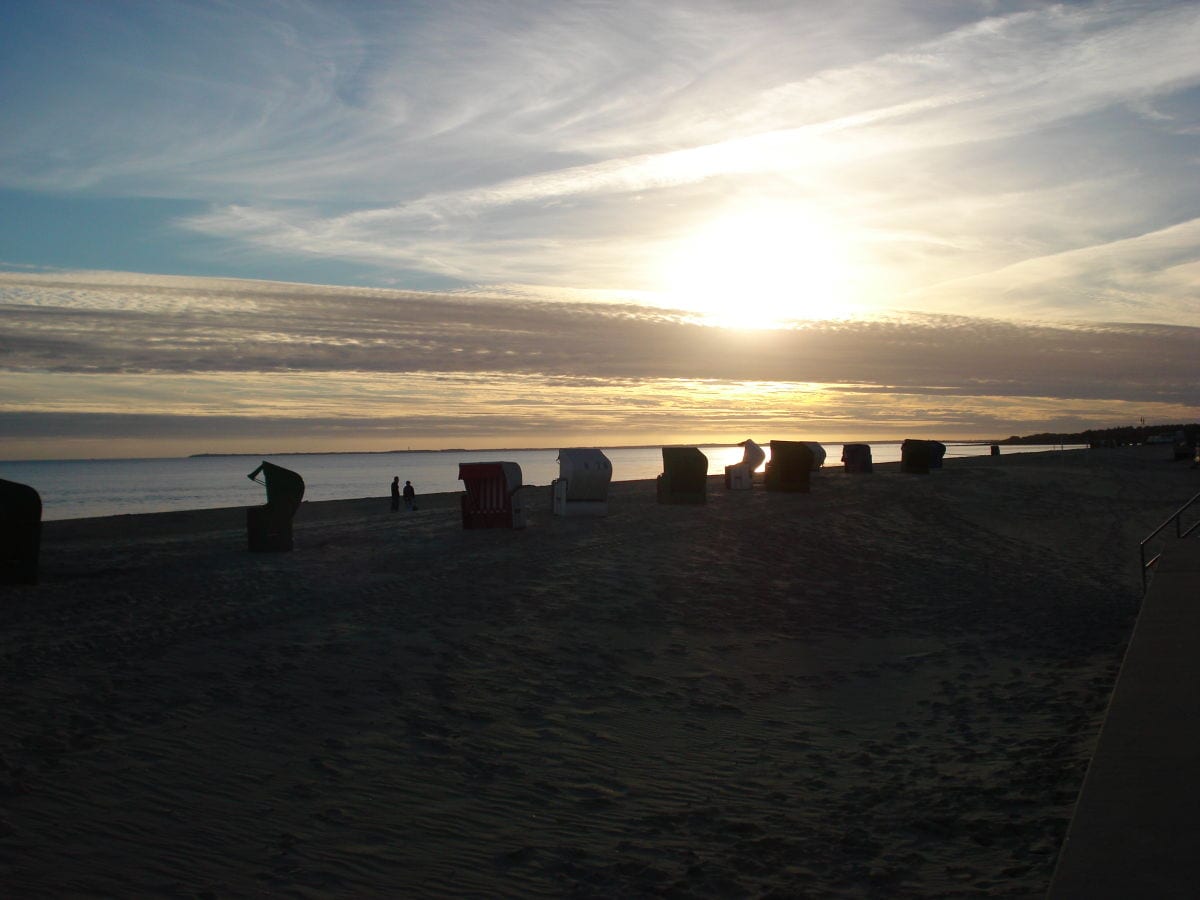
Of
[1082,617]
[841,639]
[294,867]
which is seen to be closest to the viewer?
[294,867]

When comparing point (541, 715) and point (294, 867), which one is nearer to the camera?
point (294, 867)

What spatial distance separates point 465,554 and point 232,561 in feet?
14.9

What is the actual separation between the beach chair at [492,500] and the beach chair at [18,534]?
10.2 metres

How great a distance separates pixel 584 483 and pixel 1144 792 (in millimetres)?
21960

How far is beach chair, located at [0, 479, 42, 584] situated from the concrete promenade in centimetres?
1527

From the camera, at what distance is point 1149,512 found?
3005 centimetres

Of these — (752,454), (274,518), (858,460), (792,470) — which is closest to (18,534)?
(274,518)

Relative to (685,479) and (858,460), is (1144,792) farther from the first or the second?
(858,460)

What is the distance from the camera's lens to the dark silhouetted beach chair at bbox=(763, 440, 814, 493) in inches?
1352

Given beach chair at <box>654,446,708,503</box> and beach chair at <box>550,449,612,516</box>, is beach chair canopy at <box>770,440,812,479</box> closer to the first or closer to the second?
beach chair at <box>654,446,708,503</box>

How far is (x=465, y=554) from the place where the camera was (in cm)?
1875

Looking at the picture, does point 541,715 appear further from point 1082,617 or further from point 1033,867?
point 1082,617

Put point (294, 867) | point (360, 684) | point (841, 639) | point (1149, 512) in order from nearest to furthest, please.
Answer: point (294, 867)
point (360, 684)
point (841, 639)
point (1149, 512)

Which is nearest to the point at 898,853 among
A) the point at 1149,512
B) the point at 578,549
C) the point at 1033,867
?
the point at 1033,867
